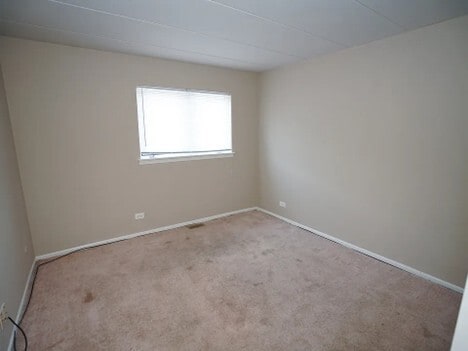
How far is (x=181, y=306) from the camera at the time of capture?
6.70ft

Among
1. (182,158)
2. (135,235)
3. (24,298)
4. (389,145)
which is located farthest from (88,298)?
(389,145)

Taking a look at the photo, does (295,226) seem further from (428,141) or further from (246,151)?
(428,141)

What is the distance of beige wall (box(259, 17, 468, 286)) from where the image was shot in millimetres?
2135

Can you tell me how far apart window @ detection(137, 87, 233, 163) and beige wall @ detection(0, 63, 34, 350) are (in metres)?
1.30

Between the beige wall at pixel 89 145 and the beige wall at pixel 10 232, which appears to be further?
the beige wall at pixel 89 145

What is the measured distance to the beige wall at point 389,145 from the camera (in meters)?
2.13

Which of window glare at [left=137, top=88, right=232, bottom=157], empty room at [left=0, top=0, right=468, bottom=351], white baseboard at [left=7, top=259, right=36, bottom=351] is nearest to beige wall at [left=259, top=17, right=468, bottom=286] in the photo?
empty room at [left=0, top=0, right=468, bottom=351]

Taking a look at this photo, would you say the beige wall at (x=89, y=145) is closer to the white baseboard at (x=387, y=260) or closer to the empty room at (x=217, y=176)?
the empty room at (x=217, y=176)

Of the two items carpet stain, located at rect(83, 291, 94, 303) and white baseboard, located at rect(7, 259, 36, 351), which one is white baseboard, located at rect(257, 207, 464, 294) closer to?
carpet stain, located at rect(83, 291, 94, 303)

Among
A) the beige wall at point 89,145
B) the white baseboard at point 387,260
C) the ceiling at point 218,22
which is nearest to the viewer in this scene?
the ceiling at point 218,22

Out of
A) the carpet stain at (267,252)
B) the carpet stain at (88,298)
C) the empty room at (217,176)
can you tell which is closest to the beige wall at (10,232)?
the empty room at (217,176)

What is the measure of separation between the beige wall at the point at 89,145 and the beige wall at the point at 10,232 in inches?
6.7

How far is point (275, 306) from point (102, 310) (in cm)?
142

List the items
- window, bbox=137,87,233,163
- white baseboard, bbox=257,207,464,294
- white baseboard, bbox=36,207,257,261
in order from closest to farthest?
white baseboard, bbox=257,207,464,294
white baseboard, bbox=36,207,257,261
window, bbox=137,87,233,163
